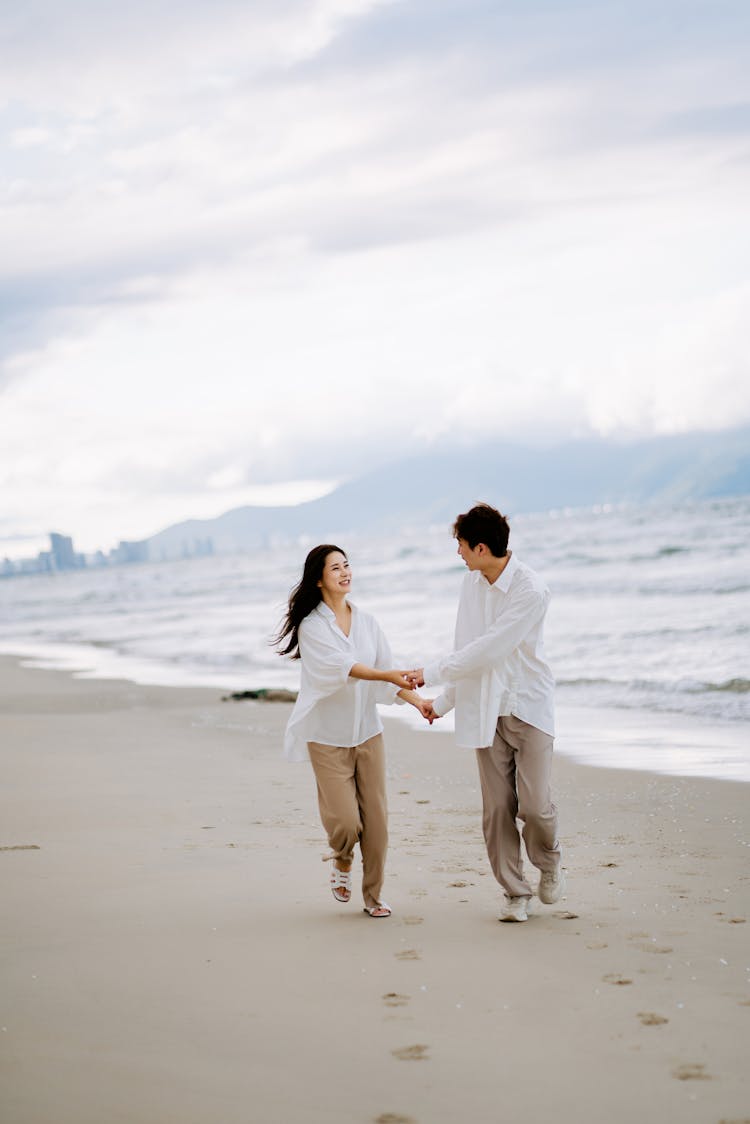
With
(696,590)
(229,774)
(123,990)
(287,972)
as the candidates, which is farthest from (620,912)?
(696,590)

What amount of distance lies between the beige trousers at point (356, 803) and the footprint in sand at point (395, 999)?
105 centimetres

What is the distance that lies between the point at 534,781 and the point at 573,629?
47.3 feet

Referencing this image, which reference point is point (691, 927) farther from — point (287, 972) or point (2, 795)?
point (2, 795)

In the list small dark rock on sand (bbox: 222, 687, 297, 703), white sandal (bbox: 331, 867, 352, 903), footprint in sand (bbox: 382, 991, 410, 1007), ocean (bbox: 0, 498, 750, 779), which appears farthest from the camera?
small dark rock on sand (bbox: 222, 687, 297, 703)

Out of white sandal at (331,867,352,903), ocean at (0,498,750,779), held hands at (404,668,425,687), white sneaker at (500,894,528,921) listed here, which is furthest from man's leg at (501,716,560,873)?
ocean at (0,498,750,779)

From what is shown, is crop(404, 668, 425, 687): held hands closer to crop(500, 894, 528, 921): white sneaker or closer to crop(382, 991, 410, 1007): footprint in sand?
crop(500, 894, 528, 921): white sneaker

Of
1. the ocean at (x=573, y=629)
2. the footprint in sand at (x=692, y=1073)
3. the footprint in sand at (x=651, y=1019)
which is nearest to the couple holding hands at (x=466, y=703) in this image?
the footprint in sand at (x=651, y=1019)

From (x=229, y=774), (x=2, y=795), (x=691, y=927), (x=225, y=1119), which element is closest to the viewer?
(x=225, y=1119)

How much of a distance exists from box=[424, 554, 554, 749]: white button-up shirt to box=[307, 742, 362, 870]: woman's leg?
0.56 metres

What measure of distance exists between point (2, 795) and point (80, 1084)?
5029mm

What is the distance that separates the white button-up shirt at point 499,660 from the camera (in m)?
5.07

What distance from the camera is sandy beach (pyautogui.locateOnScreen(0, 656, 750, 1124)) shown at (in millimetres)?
3471

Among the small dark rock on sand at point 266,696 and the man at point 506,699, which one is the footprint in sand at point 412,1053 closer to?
the man at point 506,699

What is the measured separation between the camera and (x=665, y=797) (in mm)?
7730
